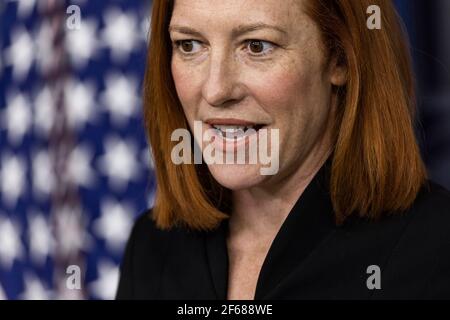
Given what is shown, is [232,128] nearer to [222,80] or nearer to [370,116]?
[222,80]

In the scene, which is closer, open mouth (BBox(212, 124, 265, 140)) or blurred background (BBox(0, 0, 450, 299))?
open mouth (BBox(212, 124, 265, 140))

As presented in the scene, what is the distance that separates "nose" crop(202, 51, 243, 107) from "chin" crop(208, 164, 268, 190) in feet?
0.37

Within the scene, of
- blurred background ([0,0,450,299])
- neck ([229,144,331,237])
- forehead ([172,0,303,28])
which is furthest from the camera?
blurred background ([0,0,450,299])

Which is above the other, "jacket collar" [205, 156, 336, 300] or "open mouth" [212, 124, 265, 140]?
"open mouth" [212, 124, 265, 140]

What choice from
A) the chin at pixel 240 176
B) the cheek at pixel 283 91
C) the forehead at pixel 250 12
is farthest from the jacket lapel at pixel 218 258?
the forehead at pixel 250 12

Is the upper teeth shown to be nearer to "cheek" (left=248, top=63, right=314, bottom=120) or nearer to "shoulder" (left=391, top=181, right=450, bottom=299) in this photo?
"cheek" (left=248, top=63, right=314, bottom=120)

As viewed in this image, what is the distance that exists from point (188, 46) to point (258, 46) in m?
0.13

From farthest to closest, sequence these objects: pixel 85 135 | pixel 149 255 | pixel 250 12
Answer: pixel 85 135, pixel 149 255, pixel 250 12

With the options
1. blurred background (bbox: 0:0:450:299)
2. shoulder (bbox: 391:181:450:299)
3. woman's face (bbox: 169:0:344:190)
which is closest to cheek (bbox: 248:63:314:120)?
woman's face (bbox: 169:0:344:190)

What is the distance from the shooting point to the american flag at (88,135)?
171 centimetres

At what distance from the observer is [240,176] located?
3.59ft

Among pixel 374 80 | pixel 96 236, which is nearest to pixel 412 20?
pixel 374 80

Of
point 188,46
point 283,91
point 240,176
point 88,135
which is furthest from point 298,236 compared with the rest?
point 88,135

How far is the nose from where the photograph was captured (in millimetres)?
1020
